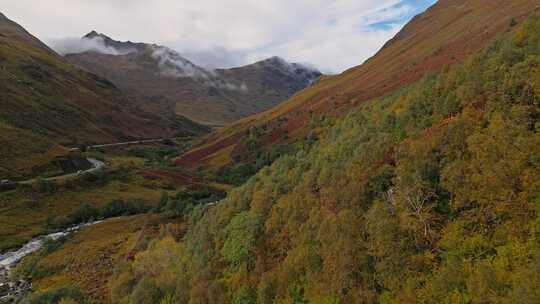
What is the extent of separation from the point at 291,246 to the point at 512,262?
19.2 meters

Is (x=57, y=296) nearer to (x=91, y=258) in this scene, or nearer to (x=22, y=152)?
(x=91, y=258)

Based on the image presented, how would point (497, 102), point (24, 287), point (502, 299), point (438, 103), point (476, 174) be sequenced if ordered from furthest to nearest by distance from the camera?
point (24, 287) < point (438, 103) < point (497, 102) < point (476, 174) < point (502, 299)

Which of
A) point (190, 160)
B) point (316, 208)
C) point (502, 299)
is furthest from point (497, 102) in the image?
point (190, 160)

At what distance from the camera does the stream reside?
60656 mm

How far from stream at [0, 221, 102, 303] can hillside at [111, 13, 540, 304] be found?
33.1m

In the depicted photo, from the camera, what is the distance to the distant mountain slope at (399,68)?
94500 mm

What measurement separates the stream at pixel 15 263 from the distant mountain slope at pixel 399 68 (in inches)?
2676

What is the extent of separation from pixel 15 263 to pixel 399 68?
11314cm

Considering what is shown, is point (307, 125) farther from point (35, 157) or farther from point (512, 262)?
point (512, 262)

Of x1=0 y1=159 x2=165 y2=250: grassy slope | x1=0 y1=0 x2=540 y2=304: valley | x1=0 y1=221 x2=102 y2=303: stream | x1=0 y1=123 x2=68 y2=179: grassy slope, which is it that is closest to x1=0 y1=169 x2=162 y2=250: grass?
x1=0 y1=159 x2=165 y2=250: grassy slope

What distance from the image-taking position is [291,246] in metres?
35.8

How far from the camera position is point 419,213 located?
2522 centimetres

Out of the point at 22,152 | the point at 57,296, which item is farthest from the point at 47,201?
the point at 57,296

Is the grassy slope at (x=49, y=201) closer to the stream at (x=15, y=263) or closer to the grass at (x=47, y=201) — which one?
the grass at (x=47, y=201)
